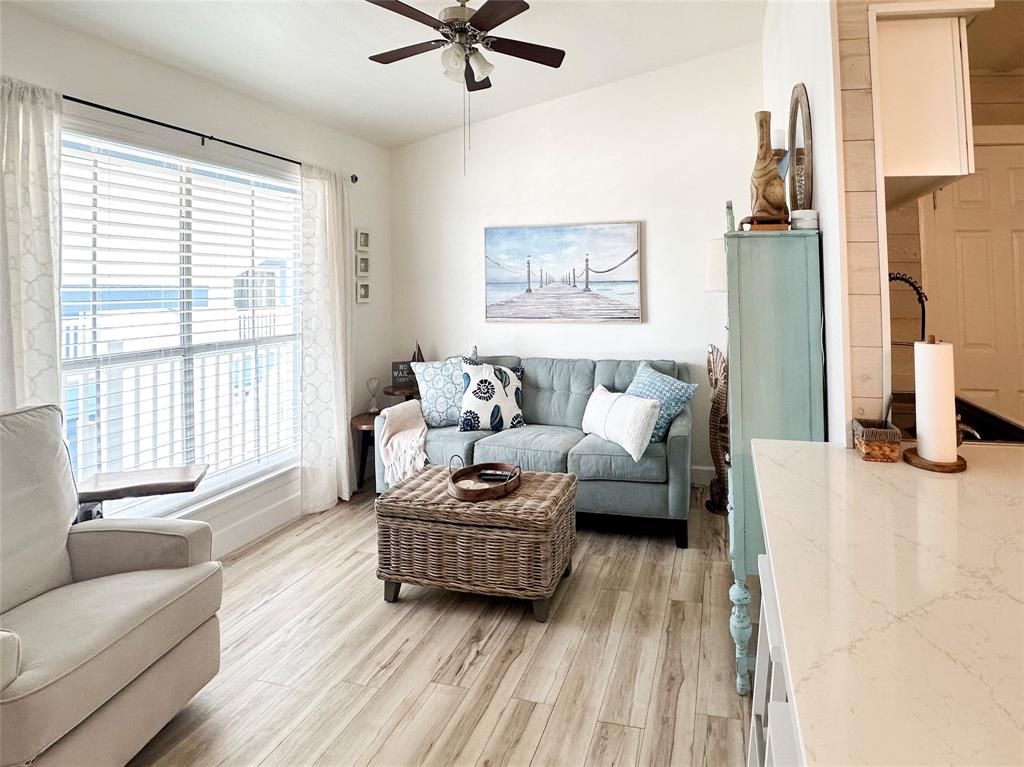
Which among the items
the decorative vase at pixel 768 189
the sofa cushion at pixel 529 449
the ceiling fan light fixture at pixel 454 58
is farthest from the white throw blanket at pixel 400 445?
the decorative vase at pixel 768 189

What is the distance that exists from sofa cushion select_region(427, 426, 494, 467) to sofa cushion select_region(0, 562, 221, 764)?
6.26 feet

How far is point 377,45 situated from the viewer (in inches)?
130

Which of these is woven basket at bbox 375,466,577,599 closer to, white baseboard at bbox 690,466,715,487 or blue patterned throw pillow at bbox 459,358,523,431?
blue patterned throw pillow at bbox 459,358,523,431

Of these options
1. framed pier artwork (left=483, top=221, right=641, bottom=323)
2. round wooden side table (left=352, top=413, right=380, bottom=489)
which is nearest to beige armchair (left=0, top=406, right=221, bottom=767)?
round wooden side table (left=352, top=413, right=380, bottom=489)

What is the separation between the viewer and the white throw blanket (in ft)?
13.2

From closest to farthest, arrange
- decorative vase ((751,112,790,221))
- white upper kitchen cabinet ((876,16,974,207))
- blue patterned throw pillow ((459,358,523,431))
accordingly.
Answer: white upper kitchen cabinet ((876,16,974,207))
decorative vase ((751,112,790,221))
blue patterned throw pillow ((459,358,523,431))

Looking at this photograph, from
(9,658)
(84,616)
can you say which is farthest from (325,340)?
(9,658)

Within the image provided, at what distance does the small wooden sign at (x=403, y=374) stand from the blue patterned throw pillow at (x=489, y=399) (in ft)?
2.15

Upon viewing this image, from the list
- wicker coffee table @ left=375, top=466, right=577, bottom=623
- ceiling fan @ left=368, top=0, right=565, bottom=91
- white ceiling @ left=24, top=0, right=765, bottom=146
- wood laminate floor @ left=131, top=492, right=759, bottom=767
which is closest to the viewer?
wood laminate floor @ left=131, top=492, right=759, bottom=767

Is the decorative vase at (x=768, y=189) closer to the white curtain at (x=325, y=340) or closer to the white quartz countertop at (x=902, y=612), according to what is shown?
the white quartz countertop at (x=902, y=612)

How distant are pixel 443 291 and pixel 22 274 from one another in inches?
117

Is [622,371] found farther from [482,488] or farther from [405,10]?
[405,10]

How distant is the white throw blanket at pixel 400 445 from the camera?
13.2 feet

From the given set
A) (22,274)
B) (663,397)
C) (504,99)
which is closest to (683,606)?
(663,397)
